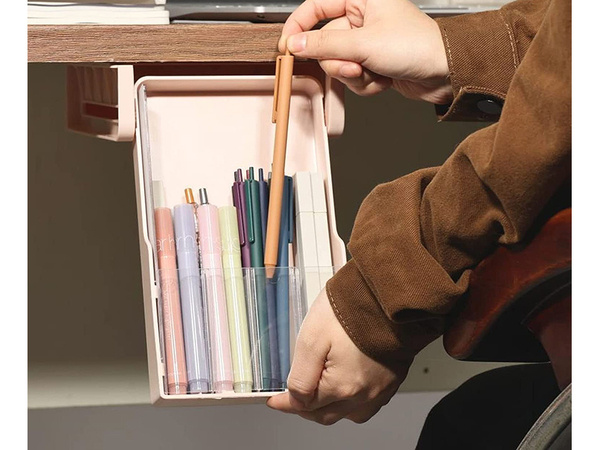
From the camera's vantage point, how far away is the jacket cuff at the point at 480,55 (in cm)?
81

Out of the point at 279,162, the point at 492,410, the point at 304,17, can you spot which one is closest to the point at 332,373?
the point at 492,410

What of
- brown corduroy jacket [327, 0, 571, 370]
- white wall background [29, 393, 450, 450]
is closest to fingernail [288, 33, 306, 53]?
brown corduroy jacket [327, 0, 571, 370]

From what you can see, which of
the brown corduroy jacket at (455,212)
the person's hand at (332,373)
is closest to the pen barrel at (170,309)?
the person's hand at (332,373)

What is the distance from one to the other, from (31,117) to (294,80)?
0.60 m

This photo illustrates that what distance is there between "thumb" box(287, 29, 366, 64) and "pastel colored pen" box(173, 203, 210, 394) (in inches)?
7.1

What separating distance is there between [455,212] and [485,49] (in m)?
0.34

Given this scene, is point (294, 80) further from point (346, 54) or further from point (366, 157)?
point (366, 157)

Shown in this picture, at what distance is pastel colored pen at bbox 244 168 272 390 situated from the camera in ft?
2.69

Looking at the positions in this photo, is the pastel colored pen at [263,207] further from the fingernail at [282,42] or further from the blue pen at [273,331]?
the fingernail at [282,42]

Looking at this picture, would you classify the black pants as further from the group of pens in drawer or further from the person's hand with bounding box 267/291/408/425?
the group of pens in drawer

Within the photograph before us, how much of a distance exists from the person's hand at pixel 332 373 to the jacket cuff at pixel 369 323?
1 cm

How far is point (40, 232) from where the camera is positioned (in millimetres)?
1357

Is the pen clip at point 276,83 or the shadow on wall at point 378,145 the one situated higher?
the shadow on wall at point 378,145
